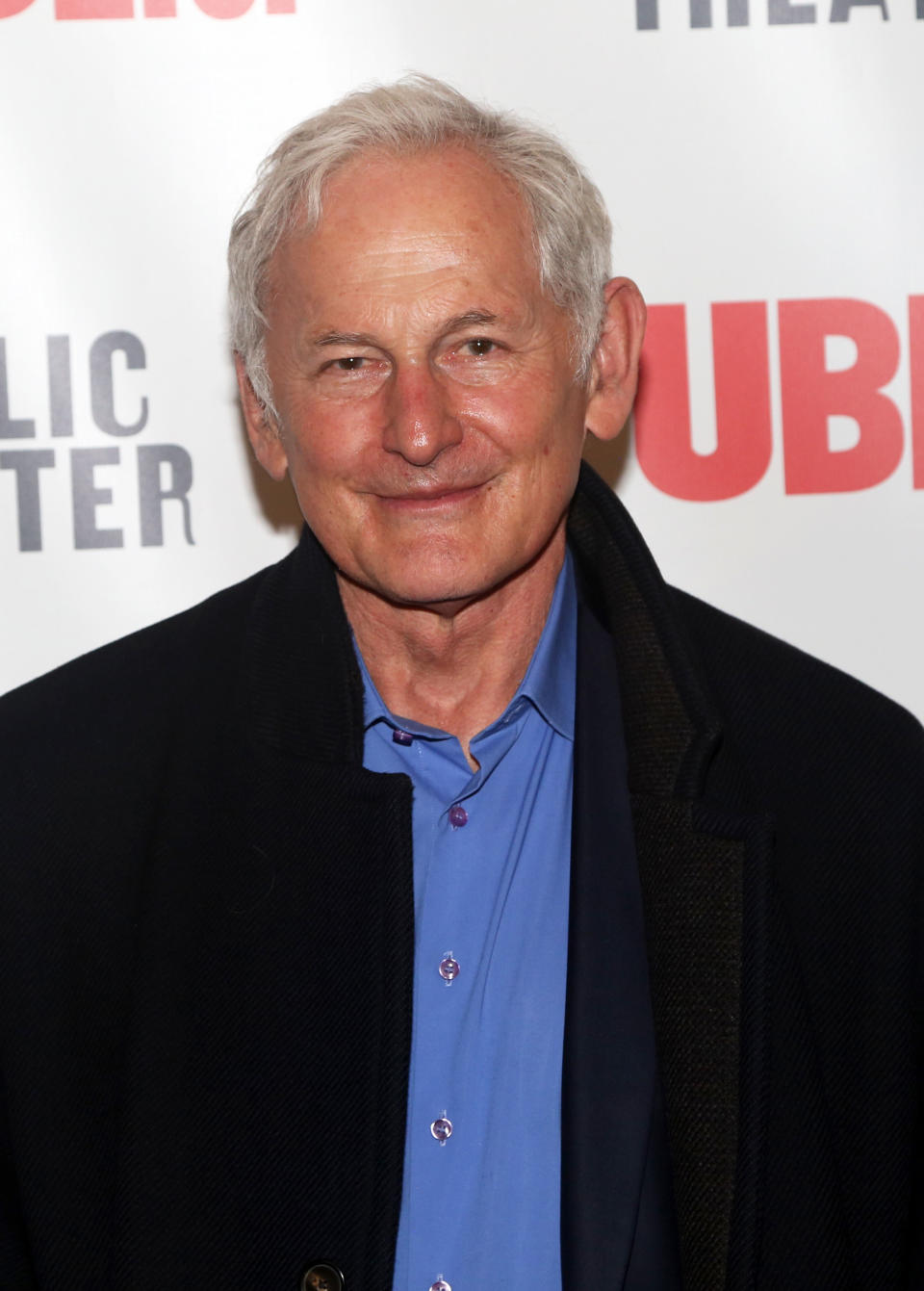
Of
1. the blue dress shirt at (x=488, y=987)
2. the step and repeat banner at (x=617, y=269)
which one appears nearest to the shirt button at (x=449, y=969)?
the blue dress shirt at (x=488, y=987)

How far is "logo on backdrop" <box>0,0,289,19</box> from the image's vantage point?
2088 millimetres

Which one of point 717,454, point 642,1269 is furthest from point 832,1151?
point 717,454

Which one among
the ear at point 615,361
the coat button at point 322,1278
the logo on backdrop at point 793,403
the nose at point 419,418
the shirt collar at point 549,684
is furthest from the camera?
the logo on backdrop at point 793,403

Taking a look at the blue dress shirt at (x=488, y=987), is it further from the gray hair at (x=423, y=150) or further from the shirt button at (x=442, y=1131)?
the gray hair at (x=423, y=150)

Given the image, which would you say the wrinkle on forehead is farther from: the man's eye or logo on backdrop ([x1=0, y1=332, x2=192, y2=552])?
logo on backdrop ([x1=0, y1=332, x2=192, y2=552])

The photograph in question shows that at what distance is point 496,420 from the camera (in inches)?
64.5

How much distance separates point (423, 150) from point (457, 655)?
1.92 feet

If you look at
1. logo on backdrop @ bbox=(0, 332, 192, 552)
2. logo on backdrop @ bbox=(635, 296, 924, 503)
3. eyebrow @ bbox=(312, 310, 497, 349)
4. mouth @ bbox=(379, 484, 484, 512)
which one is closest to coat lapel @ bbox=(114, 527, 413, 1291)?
mouth @ bbox=(379, 484, 484, 512)

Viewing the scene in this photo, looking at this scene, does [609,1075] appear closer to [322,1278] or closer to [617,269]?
[322,1278]

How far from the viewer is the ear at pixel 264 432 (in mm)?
1798

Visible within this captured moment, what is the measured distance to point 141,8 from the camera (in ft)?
6.89

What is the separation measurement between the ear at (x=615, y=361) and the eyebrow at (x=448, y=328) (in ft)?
0.78

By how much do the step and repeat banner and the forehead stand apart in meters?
0.51

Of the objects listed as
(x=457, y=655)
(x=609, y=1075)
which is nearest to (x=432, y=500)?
(x=457, y=655)
